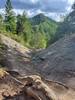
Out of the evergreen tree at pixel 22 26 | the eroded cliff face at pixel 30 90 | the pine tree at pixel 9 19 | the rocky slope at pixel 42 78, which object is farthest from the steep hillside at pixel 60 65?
the evergreen tree at pixel 22 26

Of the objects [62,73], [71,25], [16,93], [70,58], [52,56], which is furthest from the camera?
[71,25]

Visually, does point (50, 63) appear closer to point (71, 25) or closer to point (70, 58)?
point (70, 58)

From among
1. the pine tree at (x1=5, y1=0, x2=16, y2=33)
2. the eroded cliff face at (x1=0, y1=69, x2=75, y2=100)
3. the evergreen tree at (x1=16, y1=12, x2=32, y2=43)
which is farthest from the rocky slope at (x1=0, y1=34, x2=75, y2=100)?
the evergreen tree at (x1=16, y1=12, x2=32, y2=43)

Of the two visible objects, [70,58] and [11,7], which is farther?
[11,7]

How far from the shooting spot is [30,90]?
41.7 feet

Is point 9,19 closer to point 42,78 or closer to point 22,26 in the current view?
point 22,26

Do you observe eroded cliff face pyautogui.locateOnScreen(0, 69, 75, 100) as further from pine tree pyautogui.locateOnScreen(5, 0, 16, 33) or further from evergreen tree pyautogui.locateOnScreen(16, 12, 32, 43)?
evergreen tree pyautogui.locateOnScreen(16, 12, 32, 43)

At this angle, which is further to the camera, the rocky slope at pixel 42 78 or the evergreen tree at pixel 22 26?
the evergreen tree at pixel 22 26

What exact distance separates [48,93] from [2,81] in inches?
107

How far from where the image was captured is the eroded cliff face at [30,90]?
Result: 12.6m

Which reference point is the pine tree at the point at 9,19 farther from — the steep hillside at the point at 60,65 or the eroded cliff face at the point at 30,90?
the eroded cliff face at the point at 30,90

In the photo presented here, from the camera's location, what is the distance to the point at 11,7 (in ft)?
235

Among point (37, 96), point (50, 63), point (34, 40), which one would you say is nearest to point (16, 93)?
point (37, 96)

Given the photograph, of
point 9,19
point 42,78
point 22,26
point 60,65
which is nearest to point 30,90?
point 42,78
